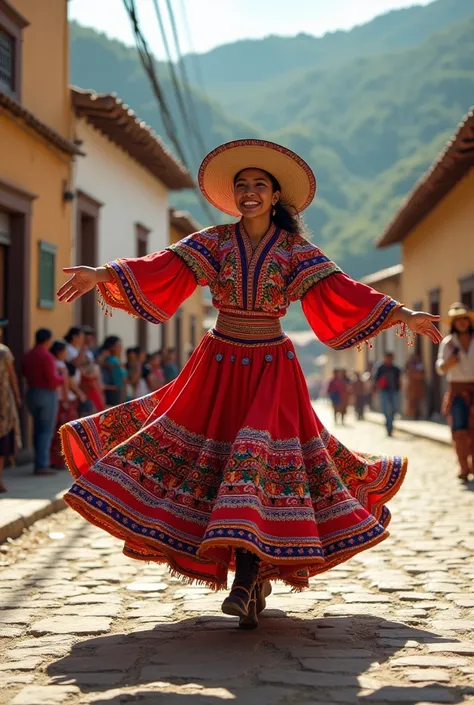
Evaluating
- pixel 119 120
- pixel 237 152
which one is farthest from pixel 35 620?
pixel 119 120

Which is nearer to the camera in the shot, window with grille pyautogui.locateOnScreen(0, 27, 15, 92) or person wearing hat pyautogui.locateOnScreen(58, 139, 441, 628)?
person wearing hat pyautogui.locateOnScreen(58, 139, 441, 628)

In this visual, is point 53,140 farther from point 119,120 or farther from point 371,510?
point 371,510

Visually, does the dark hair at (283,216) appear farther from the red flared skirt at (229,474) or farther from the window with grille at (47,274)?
the window with grille at (47,274)

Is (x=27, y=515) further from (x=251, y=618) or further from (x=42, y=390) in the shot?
(x=251, y=618)

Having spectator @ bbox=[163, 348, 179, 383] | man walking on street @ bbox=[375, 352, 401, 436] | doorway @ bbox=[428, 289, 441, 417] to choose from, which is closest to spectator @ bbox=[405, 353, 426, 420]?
doorway @ bbox=[428, 289, 441, 417]

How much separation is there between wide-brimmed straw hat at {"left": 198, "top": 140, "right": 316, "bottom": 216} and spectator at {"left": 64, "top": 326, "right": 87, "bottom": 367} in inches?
264

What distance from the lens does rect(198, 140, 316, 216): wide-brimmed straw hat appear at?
5055mm

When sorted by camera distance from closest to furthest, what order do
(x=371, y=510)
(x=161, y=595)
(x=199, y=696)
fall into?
1. (x=199, y=696)
2. (x=371, y=510)
3. (x=161, y=595)

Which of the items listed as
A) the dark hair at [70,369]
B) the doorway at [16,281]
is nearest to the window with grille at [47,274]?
the doorway at [16,281]

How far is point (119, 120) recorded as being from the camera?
1547 centimetres

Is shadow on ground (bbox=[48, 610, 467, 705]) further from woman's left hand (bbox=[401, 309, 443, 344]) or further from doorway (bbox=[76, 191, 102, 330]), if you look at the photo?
doorway (bbox=[76, 191, 102, 330])

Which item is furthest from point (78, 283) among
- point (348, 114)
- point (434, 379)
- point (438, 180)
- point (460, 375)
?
point (348, 114)

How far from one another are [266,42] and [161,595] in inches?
7441

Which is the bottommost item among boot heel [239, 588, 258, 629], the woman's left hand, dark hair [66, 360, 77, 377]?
boot heel [239, 588, 258, 629]
